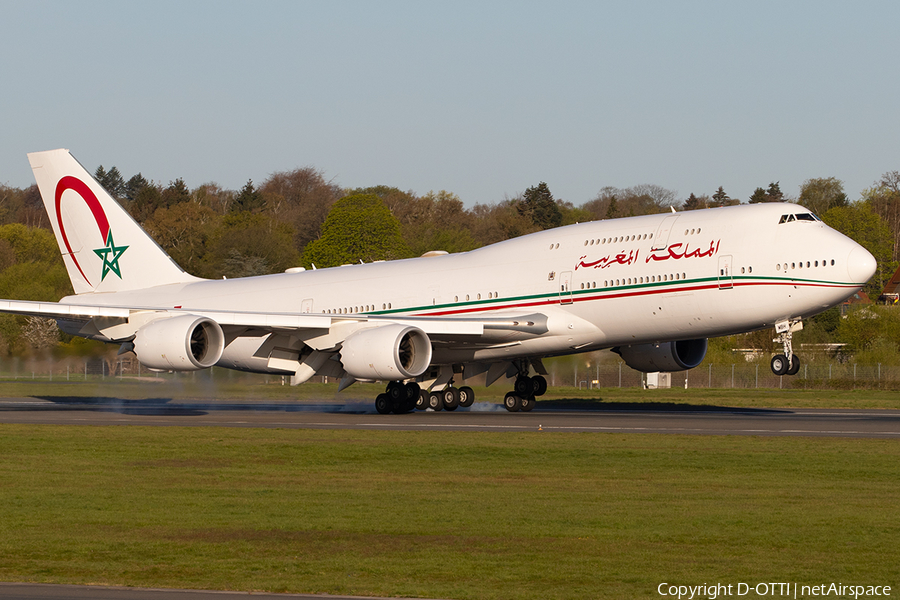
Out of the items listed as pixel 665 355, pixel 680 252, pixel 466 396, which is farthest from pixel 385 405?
pixel 680 252

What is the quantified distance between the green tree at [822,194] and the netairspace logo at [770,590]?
13489 centimetres

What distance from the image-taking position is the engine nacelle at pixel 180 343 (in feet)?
109

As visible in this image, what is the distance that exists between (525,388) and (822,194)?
377 ft

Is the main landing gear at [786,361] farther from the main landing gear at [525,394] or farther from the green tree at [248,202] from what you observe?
the green tree at [248,202]

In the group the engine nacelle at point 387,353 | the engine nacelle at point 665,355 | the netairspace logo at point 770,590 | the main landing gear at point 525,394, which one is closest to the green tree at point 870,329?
the engine nacelle at point 665,355

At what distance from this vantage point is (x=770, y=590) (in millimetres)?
10352

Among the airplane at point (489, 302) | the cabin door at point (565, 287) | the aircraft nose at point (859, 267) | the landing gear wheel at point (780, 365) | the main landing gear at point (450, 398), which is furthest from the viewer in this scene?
the main landing gear at point (450, 398)

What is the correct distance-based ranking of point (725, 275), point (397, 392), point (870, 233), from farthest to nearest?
point (870, 233)
point (397, 392)
point (725, 275)

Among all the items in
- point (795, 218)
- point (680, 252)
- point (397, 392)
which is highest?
point (795, 218)

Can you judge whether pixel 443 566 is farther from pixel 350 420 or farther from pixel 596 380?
pixel 596 380

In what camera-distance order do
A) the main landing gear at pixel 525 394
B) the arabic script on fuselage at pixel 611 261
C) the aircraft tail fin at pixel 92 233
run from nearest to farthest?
the arabic script on fuselage at pixel 611 261, the main landing gear at pixel 525 394, the aircraft tail fin at pixel 92 233

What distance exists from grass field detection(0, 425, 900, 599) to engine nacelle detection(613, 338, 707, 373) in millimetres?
12644

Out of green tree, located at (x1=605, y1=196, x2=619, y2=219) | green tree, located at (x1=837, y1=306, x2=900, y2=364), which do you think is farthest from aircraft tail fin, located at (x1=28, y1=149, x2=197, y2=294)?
green tree, located at (x1=605, y1=196, x2=619, y2=219)

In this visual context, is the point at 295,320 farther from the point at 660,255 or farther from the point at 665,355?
the point at 665,355
